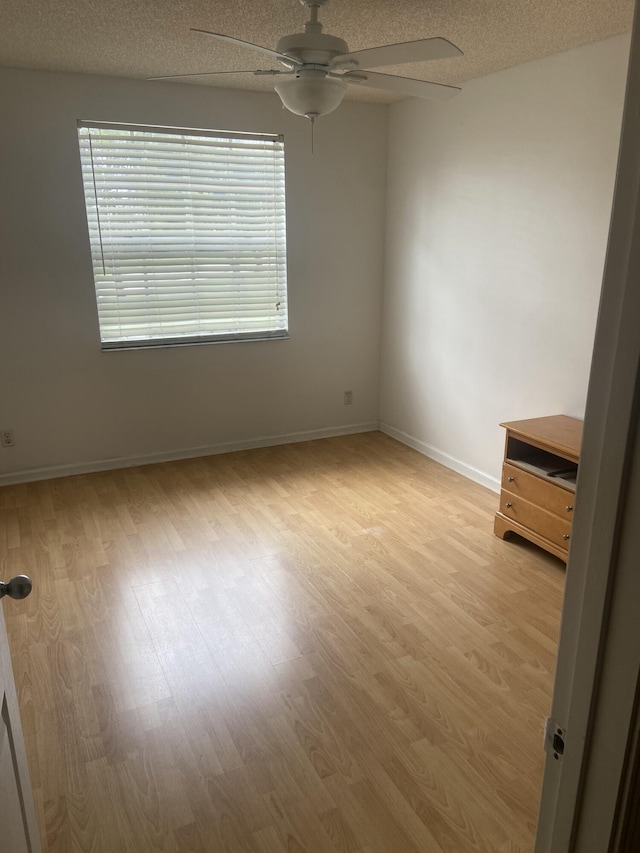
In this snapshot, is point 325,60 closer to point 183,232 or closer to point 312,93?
point 312,93

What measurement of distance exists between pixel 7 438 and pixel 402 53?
325 centimetres

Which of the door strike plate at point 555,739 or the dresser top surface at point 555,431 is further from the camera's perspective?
the dresser top surface at point 555,431

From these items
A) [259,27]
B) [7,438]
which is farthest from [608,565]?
[7,438]

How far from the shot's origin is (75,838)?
1.65 metres

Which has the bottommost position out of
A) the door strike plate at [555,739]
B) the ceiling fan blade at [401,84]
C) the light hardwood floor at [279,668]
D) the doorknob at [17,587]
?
the light hardwood floor at [279,668]

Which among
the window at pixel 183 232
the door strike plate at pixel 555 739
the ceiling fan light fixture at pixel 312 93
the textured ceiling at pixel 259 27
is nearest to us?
the door strike plate at pixel 555 739

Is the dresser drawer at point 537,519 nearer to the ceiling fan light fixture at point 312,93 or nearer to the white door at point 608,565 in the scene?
the ceiling fan light fixture at point 312,93

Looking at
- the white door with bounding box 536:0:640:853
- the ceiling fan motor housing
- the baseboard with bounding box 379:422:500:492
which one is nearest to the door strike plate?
the white door with bounding box 536:0:640:853

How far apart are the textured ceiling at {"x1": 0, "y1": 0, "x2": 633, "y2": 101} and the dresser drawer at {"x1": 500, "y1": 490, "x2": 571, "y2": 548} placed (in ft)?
7.22

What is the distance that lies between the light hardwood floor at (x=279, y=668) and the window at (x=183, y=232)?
1257mm

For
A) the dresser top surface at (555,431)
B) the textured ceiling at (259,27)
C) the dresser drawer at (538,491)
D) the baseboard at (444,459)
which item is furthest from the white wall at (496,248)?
the dresser drawer at (538,491)

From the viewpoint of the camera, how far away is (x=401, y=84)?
2.51 meters

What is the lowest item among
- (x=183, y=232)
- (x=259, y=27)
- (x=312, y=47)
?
(x=183, y=232)

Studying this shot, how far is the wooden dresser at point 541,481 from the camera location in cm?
291
